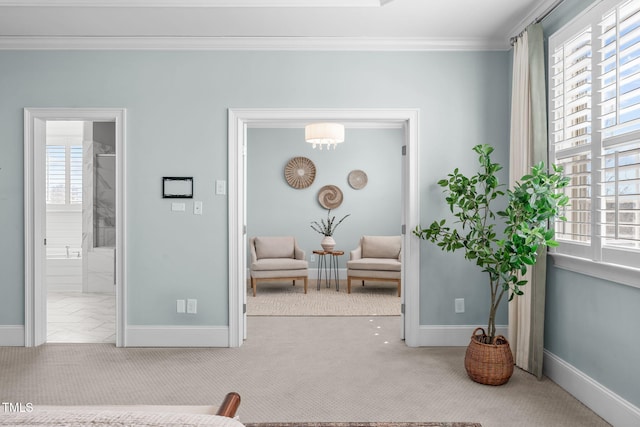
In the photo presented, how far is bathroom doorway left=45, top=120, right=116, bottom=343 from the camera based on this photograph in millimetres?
6064

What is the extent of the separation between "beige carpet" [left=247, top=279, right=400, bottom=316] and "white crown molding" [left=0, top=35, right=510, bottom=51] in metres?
2.85

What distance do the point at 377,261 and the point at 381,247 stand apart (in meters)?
0.41

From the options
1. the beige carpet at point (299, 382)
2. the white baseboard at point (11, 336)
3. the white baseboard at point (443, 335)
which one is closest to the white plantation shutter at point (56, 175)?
the white baseboard at point (11, 336)

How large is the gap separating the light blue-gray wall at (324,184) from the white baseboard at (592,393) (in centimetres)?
446

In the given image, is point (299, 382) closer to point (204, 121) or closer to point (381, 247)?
point (204, 121)

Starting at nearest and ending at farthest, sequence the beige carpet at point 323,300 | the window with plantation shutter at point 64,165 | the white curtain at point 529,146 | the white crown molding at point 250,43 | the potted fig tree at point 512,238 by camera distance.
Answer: the potted fig tree at point 512,238 < the white curtain at point 529,146 < the white crown molding at point 250,43 < the beige carpet at point 323,300 < the window with plantation shutter at point 64,165

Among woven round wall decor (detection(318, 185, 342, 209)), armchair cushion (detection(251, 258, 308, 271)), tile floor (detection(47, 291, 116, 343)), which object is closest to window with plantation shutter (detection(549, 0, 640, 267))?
armchair cushion (detection(251, 258, 308, 271))

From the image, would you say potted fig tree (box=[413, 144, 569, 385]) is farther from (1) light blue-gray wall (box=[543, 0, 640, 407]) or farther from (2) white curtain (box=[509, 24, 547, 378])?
(1) light blue-gray wall (box=[543, 0, 640, 407])

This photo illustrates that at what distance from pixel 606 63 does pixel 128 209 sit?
364cm

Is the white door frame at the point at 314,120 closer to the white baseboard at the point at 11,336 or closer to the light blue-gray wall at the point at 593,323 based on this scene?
the light blue-gray wall at the point at 593,323

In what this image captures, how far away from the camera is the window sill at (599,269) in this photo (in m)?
2.36

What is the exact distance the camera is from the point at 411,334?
3918mm

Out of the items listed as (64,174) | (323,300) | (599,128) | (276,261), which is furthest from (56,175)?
(599,128)

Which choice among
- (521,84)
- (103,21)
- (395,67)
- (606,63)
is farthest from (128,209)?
(606,63)
